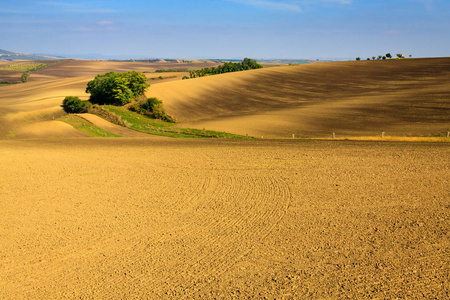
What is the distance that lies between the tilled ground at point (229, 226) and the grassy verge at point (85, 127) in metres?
16.4

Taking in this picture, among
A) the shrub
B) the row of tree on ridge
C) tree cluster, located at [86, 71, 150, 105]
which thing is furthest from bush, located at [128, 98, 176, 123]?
the row of tree on ridge

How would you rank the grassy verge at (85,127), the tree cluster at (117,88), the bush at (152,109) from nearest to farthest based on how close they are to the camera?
the grassy verge at (85,127) → the bush at (152,109) → the tree cluster at (117,88)

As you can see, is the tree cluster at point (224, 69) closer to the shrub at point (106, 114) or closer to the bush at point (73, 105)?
the bush at point (73, 105)

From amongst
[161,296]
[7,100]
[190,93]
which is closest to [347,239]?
[161,296]

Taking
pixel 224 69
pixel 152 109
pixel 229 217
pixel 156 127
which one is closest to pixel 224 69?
pixel 224 69

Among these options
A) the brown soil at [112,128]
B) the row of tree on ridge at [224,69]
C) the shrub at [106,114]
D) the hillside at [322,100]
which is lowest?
the brown soil at [112,128]

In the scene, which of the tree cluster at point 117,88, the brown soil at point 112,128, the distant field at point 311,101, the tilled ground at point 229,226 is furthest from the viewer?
the tree cluster at point 117,88

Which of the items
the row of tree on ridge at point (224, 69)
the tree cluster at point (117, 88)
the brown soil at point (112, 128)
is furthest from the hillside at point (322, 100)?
the row of tree on ridge at point (224, 69)

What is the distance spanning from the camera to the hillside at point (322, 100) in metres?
45.7

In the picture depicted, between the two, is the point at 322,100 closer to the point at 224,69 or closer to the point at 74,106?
the point at 74,106

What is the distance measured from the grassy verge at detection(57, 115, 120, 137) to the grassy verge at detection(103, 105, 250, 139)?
437 centimetres

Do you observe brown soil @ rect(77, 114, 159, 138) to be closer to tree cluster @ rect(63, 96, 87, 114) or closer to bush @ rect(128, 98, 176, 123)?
tree cluster @ rect(63, 96, 87, 114)

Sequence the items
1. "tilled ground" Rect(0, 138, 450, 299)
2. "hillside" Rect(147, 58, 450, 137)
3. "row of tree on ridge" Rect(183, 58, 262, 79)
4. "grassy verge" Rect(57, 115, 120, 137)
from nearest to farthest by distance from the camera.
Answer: "tilled ground" Rect(0, 138, 450, 299)
"grassy verge" Rect(57, 115, 120, 137)
"hillside" Rect(147, 58, 450, 137)
"row of tree on ridge" Rect(183, 58, 262, 79)

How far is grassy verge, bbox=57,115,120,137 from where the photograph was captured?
44500 mm
